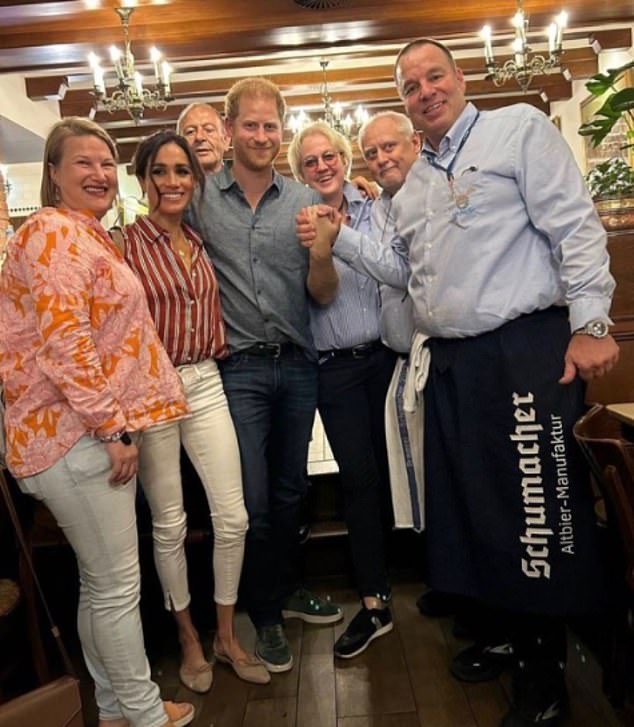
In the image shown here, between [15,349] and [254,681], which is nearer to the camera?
[15,349]

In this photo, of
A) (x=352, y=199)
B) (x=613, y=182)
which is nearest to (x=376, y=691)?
(x=352, y=199)

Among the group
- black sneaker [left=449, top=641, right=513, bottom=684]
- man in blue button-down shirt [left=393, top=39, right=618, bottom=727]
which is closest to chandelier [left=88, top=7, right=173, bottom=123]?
man in blue button-down shirt [left=393, top=39, right=618, bottom=727]

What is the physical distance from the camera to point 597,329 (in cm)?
143

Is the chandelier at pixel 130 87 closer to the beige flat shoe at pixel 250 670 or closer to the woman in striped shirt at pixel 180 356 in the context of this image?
the woman in striped shirt at pixel 180 356

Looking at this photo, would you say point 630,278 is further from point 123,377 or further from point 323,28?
point 323,28


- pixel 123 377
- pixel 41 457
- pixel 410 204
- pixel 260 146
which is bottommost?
pixel 41 457

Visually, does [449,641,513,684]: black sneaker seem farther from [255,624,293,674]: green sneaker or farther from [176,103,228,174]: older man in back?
[176,103,228,174]: older man in back

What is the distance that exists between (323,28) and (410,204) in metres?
3.33

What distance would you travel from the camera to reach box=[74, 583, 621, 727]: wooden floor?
175 cm

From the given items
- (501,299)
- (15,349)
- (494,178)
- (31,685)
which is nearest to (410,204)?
(494,178)

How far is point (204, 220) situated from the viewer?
1.92m

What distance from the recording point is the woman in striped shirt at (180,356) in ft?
5.74

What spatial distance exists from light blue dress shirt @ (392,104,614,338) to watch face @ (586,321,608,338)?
0.05ft

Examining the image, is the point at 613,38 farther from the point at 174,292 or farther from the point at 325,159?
the point at 174,292
